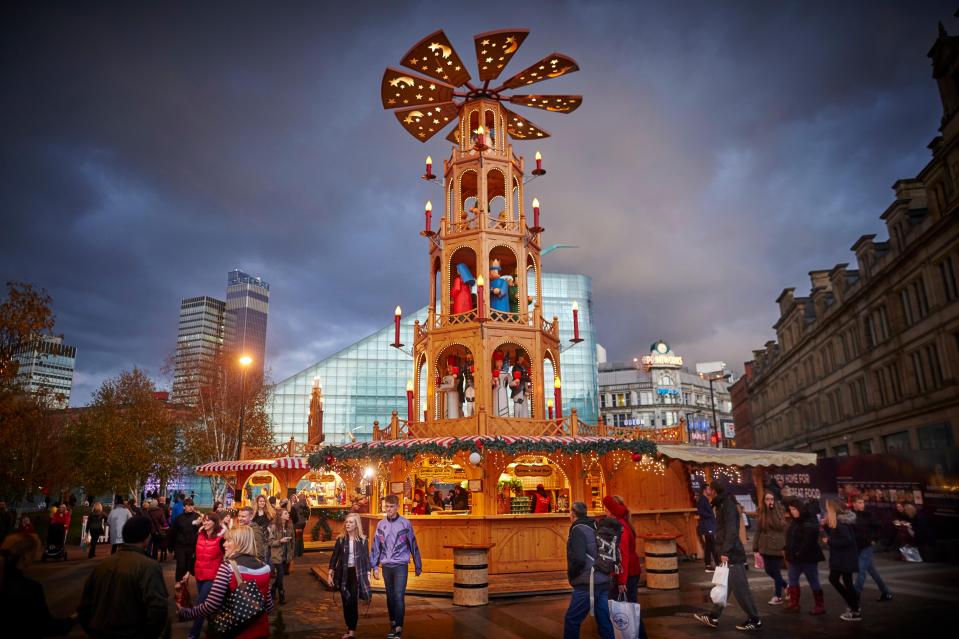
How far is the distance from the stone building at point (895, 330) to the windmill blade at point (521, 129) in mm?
20158

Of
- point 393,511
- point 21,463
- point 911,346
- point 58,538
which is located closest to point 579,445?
point 393,511

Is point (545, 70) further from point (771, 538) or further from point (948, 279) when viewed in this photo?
point (948, 279)

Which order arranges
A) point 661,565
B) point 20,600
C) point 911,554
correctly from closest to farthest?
point 20,600 < point 661,565 < point 911,554

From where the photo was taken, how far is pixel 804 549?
378 inches

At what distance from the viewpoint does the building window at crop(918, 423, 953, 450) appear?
28906 mm

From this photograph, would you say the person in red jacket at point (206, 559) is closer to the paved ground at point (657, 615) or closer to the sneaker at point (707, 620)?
the paved ground at point (657, 615)

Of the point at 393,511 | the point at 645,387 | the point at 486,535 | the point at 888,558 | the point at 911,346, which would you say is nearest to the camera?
the point at 393,511

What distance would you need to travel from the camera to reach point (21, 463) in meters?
37.2

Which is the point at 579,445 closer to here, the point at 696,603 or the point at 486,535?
the point at 486,535

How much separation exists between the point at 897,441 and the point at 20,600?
42029mm

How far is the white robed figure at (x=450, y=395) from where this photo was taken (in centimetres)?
1797

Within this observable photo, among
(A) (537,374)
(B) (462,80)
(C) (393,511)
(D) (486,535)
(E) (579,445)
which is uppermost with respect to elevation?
(B) (462,80)

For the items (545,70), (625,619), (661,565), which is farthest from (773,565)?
(545,70)

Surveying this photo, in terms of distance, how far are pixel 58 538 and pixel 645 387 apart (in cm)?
9272
